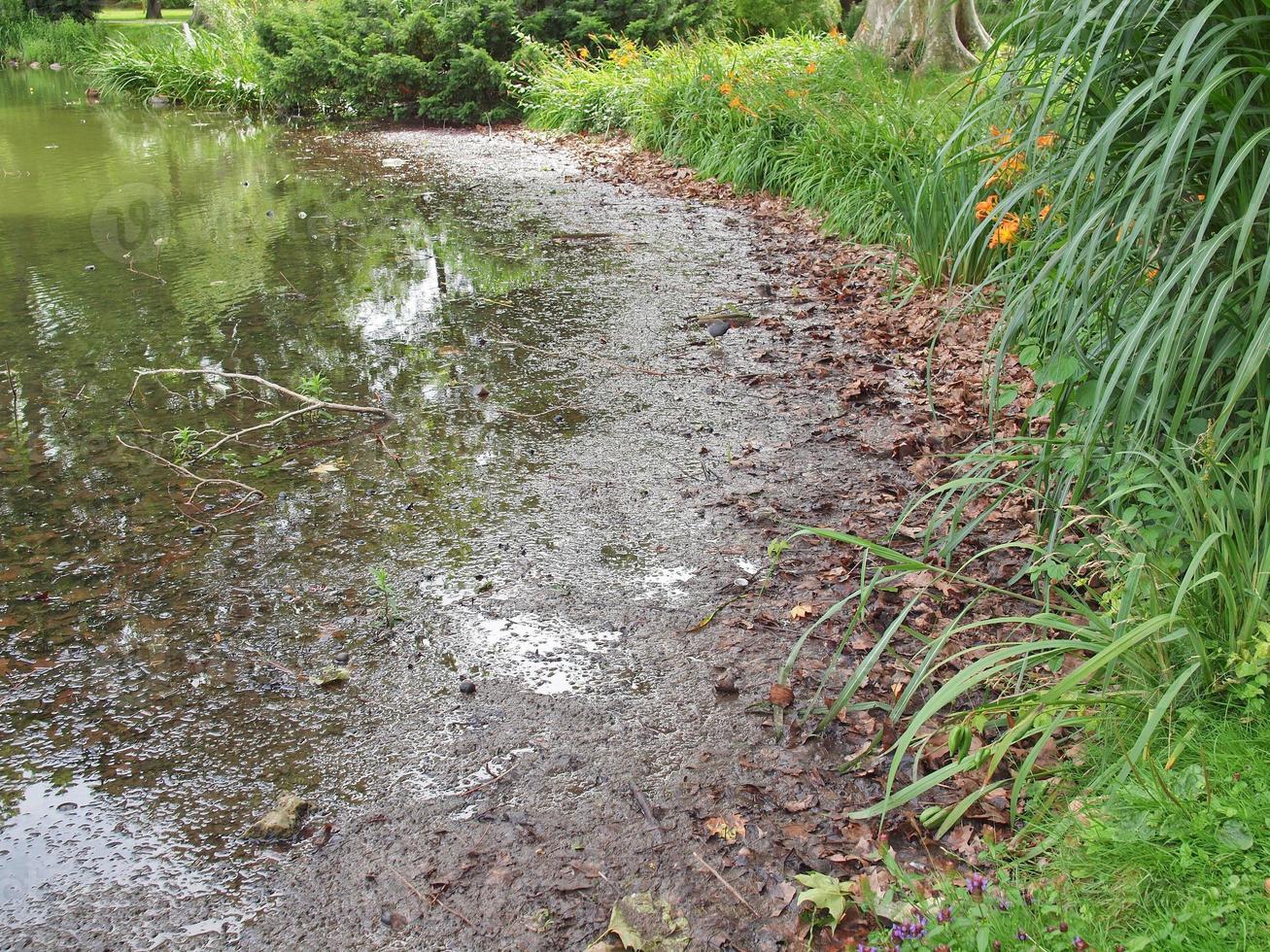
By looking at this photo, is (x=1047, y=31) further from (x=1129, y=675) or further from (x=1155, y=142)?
(x=1129, y=675)

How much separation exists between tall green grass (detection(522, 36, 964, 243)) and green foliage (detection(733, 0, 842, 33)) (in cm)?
431

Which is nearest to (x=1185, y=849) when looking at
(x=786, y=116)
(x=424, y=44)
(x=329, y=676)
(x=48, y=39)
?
(x=329, y=676)

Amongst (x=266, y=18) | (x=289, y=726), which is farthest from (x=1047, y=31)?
(x=266, y=18)

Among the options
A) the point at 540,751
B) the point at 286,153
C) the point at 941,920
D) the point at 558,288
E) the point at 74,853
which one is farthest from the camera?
the point at 286,153

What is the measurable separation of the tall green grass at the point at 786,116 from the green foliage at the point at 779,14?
4.31 m

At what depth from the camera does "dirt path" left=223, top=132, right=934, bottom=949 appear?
218 cm

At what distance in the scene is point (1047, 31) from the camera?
→ 107 inches

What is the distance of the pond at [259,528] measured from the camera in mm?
Answer: 2582

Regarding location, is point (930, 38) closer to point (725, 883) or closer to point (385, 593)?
point (385, 593)

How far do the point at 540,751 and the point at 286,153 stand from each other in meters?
11.8

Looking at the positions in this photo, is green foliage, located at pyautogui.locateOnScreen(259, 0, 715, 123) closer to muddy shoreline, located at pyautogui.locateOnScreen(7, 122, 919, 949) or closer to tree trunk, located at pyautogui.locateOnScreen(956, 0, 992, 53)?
tree trunk, located at pyautogui.locateOnScreen(956, 0, 992, 53)

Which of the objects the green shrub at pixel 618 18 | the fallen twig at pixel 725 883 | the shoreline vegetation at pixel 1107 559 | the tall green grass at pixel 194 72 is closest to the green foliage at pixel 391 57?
the green shrub at pixel 618 18

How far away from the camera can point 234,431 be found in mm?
4625

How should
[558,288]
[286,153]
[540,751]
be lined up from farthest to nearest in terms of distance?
[286,153] → [558,288] → [540,751]
